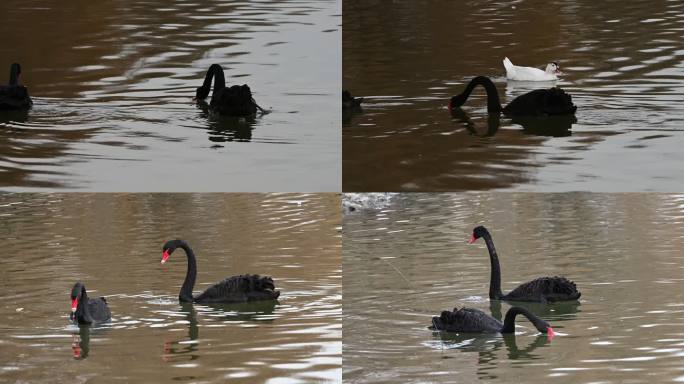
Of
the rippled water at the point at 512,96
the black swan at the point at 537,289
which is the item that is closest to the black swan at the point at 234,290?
the rippled water at the point at 512,96

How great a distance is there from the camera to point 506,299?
905 cm

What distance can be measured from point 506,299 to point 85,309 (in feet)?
8.74

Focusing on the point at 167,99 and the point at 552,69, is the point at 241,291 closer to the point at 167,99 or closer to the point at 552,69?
the point at 167,99

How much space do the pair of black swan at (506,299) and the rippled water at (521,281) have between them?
0.07m

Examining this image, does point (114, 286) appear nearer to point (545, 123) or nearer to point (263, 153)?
point (263, 153)

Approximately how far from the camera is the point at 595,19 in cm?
1622

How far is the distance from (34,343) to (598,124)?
457cm

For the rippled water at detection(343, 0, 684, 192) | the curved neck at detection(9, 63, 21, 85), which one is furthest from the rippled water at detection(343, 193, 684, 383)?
the curved neck at detection(9, 63, 21, 85)

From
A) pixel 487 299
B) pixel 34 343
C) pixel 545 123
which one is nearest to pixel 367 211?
pixel 545 123

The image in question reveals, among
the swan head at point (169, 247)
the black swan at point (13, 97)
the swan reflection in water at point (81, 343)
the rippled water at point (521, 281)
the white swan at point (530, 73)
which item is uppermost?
the black swan at point (13, 97)

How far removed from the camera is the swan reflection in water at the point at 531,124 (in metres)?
10.2

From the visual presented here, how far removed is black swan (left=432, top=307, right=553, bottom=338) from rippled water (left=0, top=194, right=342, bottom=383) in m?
0.58

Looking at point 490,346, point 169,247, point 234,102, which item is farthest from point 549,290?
point 234,102

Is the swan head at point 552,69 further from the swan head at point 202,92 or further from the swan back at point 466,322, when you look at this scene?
the swan back at point 466,322
